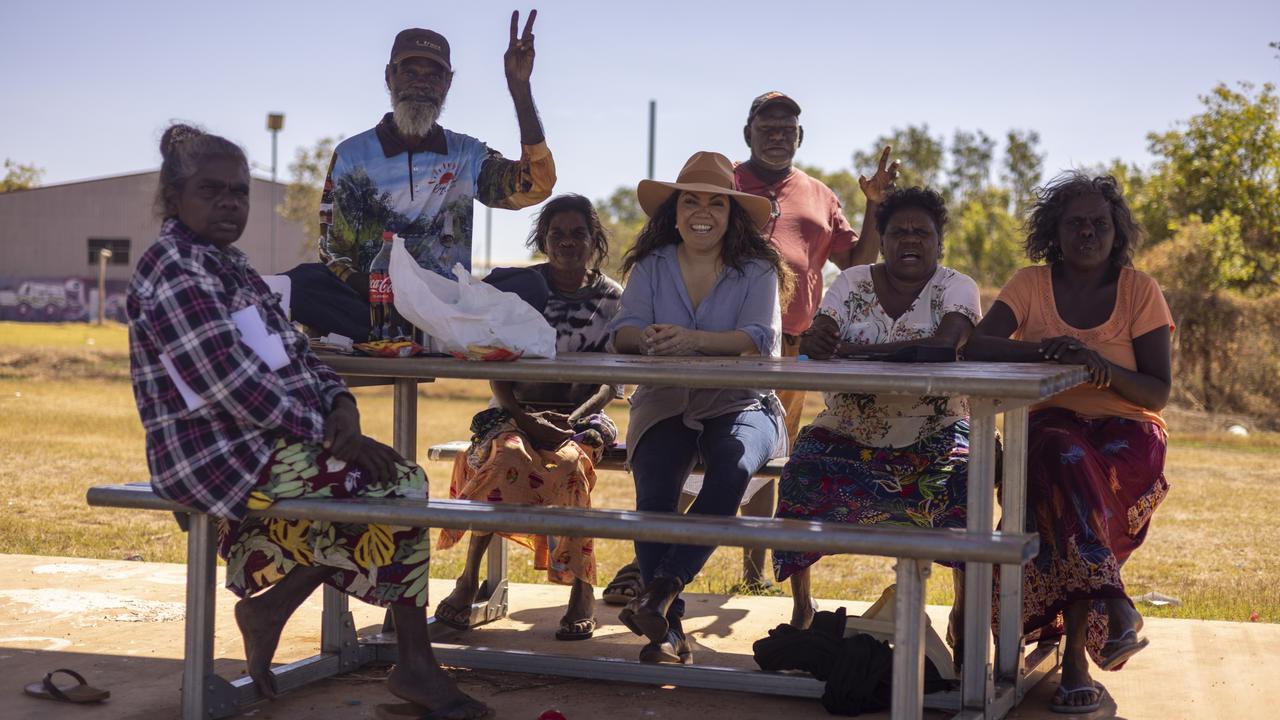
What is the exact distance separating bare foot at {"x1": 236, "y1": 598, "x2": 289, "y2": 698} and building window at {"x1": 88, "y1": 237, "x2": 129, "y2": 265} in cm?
4922

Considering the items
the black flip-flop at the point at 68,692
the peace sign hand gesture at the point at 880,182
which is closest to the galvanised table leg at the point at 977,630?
the peace sign hand gesture at the point at 880,182

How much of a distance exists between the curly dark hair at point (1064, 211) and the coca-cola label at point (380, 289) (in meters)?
2.22

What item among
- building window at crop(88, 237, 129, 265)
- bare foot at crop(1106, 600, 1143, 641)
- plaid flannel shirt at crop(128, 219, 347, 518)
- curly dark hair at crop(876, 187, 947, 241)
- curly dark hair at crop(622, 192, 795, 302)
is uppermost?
building window at crop(88, 237, 129, 265)

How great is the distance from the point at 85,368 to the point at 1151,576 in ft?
70.6

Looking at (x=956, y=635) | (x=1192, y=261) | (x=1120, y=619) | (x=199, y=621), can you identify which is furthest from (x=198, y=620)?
(x=1192, y=261)

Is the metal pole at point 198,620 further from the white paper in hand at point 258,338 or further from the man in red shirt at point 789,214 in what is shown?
the man in red shirt at point 789,214

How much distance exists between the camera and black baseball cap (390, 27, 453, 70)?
4.73 meters

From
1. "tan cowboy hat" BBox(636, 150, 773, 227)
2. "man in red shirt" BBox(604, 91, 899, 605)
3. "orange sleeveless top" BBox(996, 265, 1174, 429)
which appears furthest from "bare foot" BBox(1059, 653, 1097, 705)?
"man in red shirt" BBox(604, 91, 899, 605)

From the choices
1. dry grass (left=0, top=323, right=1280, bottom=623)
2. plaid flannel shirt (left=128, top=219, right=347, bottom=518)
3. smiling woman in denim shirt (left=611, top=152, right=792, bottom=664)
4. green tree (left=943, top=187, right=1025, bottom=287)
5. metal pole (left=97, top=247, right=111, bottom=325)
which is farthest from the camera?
metal pole (left=97, top=247, right=111, bottom=325)

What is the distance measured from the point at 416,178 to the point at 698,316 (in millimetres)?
1146

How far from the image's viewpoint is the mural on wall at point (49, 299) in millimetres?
49344

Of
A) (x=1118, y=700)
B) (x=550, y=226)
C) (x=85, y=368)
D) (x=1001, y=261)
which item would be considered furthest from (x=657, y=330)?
(x=1001, y=261)

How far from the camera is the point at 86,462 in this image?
36.5 ft

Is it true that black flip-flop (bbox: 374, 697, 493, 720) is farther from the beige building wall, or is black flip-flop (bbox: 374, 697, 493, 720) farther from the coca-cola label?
the beige building wall
